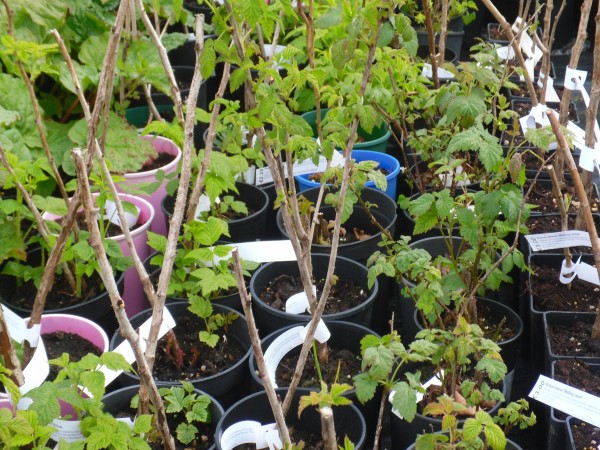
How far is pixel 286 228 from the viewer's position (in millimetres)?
1868

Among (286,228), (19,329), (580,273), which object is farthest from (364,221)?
(19,329)

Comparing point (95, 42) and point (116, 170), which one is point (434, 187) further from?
point (95, 42)

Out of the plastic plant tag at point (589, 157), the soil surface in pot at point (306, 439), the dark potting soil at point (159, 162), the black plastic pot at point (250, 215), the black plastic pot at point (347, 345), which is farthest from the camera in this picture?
the dark potting soil at point (159, 162)

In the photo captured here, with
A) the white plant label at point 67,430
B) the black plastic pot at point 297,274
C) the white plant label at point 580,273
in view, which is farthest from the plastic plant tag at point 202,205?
the white plant label at point 580,273

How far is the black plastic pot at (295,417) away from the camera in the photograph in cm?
205

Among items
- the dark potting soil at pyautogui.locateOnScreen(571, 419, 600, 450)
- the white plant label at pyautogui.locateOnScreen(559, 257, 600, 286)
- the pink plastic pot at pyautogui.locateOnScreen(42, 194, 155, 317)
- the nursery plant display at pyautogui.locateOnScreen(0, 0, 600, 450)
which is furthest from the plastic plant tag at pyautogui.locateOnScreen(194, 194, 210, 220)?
the dark potting soil at pyautogui.locateOnScreen(571, 419, 600, 450)

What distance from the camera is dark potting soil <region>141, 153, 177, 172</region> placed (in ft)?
10.8

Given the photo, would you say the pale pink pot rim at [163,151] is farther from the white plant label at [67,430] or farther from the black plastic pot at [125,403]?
the white plant label at [67,430]

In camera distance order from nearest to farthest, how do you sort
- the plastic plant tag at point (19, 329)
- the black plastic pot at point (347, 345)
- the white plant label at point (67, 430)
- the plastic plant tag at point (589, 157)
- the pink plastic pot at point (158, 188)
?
the white plant label at point (67, 430) → the plastic plant tag at point (19, 329) → the black plastic pot at point (347, 345) → the plastic plant tag at point (589, 157) → the pink plastic pot at point (158, 188)

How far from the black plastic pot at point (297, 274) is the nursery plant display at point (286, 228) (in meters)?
0.01

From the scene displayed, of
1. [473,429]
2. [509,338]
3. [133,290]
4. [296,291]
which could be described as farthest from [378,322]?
[473,429]

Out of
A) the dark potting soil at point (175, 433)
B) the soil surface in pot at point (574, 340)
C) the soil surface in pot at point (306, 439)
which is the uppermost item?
the soil surface in pot at point (574, 340)

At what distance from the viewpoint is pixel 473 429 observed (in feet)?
5.24

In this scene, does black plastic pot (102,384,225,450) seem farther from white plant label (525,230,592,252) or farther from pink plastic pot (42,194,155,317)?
white plant label (525,230,592,252)
